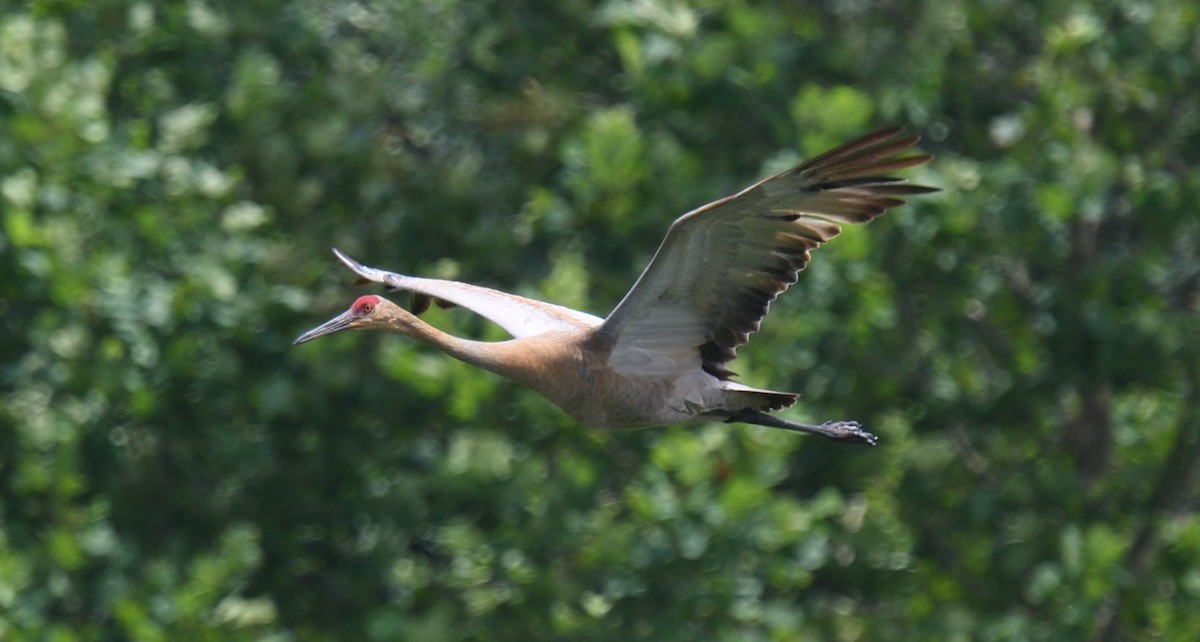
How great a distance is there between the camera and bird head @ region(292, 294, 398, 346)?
7410 mm

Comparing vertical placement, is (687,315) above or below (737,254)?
below

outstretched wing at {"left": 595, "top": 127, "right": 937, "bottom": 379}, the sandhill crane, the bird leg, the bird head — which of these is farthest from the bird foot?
the bird head

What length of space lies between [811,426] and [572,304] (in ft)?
5.67

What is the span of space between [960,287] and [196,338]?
147 inches

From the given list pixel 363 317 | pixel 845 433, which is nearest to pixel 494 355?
pixel 363 317

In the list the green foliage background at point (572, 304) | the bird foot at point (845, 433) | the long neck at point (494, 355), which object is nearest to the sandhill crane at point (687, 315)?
the long neck at point (494, 355)

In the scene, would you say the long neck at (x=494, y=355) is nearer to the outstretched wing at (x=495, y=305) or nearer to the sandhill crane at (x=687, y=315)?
the sandhill crane at (x=687, y=315)

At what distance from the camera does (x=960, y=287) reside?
10.9 m

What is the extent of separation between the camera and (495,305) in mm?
7750

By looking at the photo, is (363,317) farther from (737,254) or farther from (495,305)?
(737,254)

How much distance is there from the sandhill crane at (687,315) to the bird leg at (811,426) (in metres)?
0.02

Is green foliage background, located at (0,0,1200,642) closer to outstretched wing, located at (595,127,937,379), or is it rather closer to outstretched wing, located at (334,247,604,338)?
outstretched wing, located at (334,247,604,338)

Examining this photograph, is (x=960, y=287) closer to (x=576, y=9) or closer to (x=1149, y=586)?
(x=1149, y=586)

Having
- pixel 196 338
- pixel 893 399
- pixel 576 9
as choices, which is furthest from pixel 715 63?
pixel 196 338
